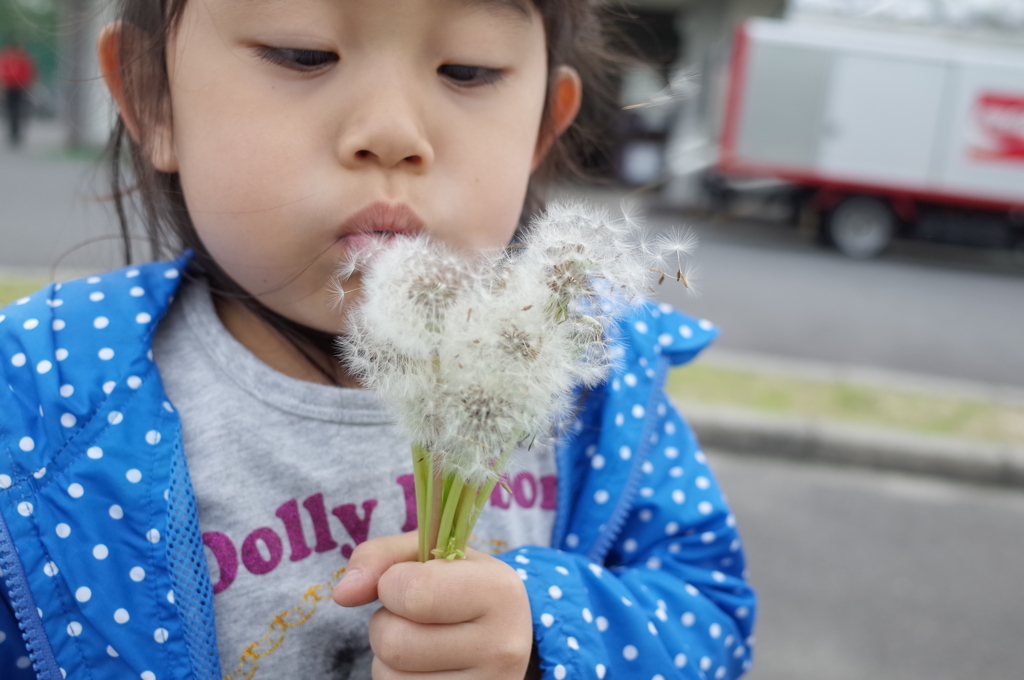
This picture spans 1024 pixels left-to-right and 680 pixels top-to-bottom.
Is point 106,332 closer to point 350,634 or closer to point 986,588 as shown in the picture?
point 350,634

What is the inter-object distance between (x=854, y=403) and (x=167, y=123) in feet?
12.3

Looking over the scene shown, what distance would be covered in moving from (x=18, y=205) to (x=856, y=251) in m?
8.80

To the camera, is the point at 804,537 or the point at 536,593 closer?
the point at 536,593

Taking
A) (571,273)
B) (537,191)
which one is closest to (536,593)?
(571,273)

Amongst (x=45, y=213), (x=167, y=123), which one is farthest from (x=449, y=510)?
(x=45, y=213)

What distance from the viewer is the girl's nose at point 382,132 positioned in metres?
0.83

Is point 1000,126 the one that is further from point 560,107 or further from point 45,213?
point 45,213

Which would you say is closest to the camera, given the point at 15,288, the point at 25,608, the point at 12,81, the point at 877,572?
the point at 25,608

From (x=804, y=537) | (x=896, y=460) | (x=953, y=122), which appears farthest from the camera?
(x=953, y=122)

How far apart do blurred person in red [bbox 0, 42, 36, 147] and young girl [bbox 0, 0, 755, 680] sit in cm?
1416

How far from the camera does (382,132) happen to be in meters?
0.83

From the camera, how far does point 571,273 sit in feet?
2.27

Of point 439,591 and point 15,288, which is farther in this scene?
point 15,288

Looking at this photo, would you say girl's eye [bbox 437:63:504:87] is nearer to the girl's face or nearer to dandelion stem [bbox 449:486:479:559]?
the girl's face
